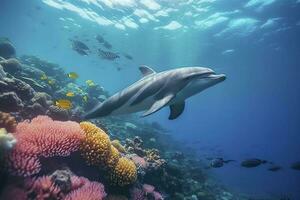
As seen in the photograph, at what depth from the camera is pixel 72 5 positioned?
31969 millimetres

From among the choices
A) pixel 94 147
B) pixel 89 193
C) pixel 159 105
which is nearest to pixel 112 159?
pixel 94 147

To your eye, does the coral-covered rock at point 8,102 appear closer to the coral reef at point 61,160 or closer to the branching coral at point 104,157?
the coral reef at point 61,160

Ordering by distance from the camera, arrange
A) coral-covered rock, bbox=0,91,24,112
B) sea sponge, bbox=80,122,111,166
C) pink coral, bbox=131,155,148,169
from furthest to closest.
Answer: pink coral, bbox=131,155,148,169 < coral-covered rock, bbox=0,91,24,112 < sea sponge, bbox=80,122,111,166

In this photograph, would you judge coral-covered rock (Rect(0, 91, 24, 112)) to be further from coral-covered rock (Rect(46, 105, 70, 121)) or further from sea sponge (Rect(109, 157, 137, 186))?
sea sponge (Rect(109, 157, 137, 186))

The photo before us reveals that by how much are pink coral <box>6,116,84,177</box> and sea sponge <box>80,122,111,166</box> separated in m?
0.17

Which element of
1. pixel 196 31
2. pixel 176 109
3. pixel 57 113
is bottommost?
pixel 57 113

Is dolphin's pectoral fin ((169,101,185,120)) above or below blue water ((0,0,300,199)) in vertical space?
below

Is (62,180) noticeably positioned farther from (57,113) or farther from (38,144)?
(57,113)

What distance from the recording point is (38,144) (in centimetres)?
501

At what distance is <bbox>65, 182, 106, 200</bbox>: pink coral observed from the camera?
4688 millimetres

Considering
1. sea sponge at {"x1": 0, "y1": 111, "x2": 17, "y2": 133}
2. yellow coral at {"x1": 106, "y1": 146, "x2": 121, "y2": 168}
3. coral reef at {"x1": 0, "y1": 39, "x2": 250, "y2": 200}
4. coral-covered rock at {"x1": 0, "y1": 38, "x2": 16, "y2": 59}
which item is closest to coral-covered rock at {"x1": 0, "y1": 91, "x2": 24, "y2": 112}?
coral reef at {"x1": 0, "y1": 39, "x2": 250, "y2": 200}

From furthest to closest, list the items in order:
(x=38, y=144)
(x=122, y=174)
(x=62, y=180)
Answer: (x=122, y=174)
(x=38, y=144)
(x=62, y=180)

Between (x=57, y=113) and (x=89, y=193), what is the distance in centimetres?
400

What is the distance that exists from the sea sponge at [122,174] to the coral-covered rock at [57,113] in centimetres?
300
